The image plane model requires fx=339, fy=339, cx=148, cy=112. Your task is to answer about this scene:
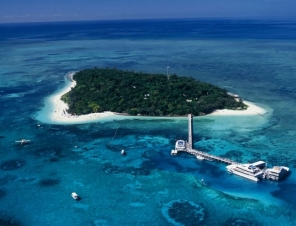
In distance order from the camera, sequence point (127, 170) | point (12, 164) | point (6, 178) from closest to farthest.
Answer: point (6, 178) < point (127, 170) < point (12, 164)

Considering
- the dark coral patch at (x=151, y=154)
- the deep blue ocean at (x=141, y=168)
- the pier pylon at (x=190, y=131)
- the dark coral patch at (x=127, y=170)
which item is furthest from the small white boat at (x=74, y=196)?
the pier pylon at (x=190, y=131)

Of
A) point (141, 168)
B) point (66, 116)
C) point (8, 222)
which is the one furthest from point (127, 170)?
point (66, 116)

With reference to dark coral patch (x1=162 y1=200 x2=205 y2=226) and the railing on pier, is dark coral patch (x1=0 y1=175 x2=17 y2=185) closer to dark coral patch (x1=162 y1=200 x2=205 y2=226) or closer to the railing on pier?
dark coral patch (x1=162 y1=200 x2=205 y2=226)

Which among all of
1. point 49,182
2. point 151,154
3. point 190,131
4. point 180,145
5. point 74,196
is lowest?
point 49,182

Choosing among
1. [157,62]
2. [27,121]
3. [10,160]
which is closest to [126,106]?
→ [27,121]

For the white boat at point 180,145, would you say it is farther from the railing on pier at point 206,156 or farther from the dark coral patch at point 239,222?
the dark coral patch at point 239,222

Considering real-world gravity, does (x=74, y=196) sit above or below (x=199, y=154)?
below

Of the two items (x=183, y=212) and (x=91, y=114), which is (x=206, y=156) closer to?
(x=183, y=212)

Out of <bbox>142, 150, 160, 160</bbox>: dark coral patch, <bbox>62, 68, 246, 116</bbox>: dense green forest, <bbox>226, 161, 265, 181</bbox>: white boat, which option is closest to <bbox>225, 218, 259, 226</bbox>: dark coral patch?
<bbox>226, 161, 265, 181</bbox>: white boat
